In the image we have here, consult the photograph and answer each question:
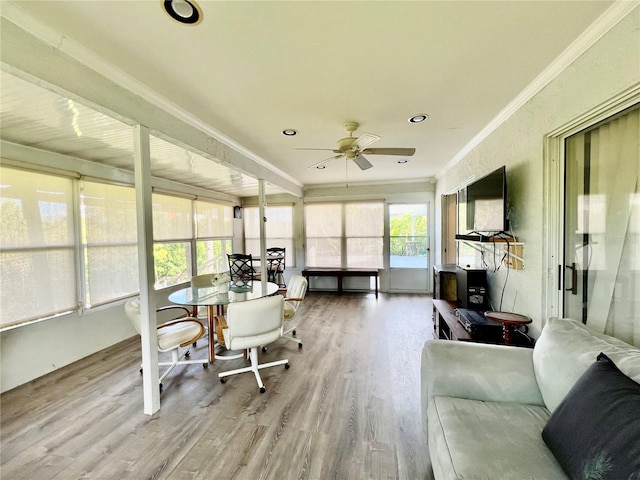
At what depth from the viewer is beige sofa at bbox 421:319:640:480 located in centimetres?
102

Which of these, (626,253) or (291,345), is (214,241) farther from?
(626,253)

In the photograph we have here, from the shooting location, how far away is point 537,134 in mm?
2059

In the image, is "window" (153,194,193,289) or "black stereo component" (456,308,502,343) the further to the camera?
"window" (153,194,193,289)

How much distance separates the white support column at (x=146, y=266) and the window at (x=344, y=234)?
4509 millimetres

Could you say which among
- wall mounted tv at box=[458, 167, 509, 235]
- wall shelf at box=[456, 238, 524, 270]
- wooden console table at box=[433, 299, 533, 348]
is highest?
wall mounted tv at box=[458, 167, 509, 235]

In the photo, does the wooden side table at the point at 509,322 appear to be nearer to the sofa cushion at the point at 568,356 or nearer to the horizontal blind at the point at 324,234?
the sofa cushion at the point at 568,356

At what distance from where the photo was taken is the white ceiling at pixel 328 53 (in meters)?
1.33

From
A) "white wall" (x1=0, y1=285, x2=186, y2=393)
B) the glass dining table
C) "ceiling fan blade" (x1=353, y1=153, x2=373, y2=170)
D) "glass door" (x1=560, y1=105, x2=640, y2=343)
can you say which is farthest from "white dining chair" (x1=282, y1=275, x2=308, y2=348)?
"glass door" (x1=560, y1=105, x2=640, y2=343)

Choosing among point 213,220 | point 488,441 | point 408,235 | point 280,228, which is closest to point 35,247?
point 213,220

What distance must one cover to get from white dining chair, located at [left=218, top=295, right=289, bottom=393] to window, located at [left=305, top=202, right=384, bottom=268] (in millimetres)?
3862

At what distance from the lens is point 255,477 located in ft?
4.91

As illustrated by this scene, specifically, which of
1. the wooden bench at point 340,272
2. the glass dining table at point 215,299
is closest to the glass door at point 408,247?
the wooden bench at point 340,272

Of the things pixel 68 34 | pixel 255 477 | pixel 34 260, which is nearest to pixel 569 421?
pixel 255 477

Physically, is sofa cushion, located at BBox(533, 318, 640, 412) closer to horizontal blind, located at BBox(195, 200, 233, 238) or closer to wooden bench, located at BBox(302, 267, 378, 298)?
wooden bench, located at BBox(302, 267, 378, 298)
